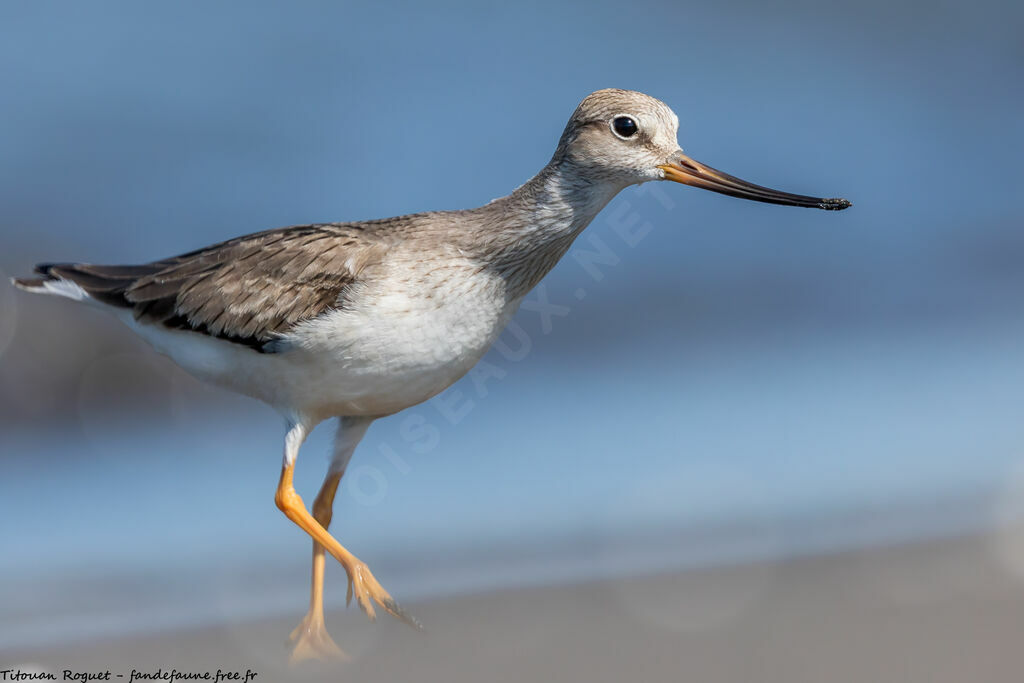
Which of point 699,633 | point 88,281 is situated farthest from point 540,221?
point 88,281

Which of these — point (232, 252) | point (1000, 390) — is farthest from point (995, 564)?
point (232, 252)

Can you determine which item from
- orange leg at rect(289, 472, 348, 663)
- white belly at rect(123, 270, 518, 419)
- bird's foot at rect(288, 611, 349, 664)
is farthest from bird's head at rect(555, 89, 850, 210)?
bird's foot at rect(288, 611, 349, 664)

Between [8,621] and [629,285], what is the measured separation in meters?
10.4

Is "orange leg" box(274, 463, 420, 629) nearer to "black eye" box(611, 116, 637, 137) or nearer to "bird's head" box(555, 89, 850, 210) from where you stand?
"bird's head" box(555, 89, 850, 210)

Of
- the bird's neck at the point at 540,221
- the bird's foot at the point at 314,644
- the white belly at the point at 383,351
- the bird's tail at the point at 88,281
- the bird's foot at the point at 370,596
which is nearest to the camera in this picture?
the bird's foot at the point at 370,596

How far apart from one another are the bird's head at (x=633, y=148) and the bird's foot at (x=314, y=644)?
3301 millimetres

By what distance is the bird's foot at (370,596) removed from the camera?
6.17m

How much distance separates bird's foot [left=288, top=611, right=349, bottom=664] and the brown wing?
179 centimetres

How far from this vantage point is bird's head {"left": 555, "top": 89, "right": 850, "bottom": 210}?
644 cm

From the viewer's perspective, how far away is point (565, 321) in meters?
16.3

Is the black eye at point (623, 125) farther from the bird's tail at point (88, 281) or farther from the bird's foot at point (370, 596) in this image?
the bird's tail at point (88, 281)

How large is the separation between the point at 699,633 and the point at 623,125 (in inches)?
138

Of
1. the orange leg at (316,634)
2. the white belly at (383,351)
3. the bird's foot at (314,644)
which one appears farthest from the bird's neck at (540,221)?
the bird's foot at (314,644)

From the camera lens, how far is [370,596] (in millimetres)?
6293
